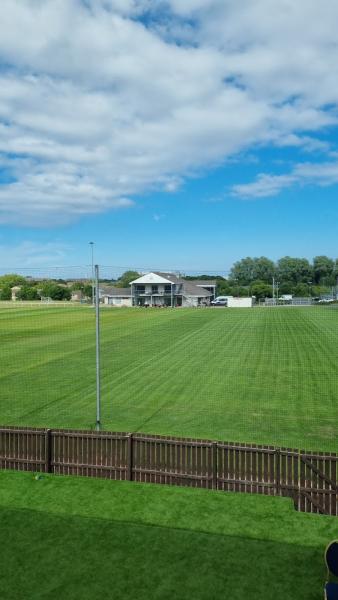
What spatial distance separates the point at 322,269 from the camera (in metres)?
147

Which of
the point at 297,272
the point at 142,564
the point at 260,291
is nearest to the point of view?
the point at 142,564

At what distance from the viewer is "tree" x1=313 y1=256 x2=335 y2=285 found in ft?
481

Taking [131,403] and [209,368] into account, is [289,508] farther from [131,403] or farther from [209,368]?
[209,368]

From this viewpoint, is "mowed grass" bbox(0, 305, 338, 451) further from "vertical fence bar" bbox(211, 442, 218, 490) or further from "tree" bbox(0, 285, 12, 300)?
"vertical fence bar" bbox(211, 442, 218, 490)

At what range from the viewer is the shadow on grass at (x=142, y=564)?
6949 mm

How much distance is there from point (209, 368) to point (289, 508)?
15.5 metres

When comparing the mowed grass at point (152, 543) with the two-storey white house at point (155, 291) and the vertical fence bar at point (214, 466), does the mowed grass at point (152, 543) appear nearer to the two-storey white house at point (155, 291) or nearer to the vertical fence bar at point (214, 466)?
the vertical fence bar at point (214, 466)

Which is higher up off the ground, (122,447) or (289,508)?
(122,447)

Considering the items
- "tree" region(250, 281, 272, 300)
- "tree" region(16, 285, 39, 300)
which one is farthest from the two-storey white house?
"tree" region(16, 285, 39, 300)

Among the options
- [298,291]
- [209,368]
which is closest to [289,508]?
[209,368]

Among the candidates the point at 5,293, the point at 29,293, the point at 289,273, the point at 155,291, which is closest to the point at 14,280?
the point at 29,293

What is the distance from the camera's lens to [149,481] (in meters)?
10.4

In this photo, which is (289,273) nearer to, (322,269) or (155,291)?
(322,269)

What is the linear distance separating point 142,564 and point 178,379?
48.8ft
